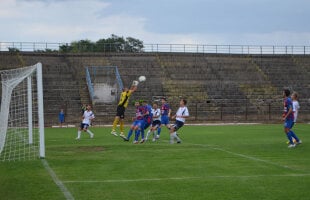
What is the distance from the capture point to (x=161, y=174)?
41.5 feet

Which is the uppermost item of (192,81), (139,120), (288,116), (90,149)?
(192,81)

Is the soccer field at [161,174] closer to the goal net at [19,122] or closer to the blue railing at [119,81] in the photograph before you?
the goal net at [19,122]

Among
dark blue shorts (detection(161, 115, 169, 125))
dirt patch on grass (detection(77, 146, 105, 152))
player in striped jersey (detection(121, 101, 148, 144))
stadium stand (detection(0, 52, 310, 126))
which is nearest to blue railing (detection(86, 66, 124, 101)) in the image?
stadium stand (detection(0, 52, 310, 126))

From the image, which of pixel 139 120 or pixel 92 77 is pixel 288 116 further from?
pixel 92 77

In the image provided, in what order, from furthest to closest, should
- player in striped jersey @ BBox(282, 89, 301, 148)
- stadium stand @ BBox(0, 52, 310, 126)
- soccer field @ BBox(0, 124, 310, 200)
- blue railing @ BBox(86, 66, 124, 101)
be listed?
blue railing @ BBox(86, 66, 124, 101) < stadium stand @ BBox(0, 52, 310, 126) < player in striped jersey @ BBox(282, 89, 301, 148) < soccer field @ BBox(0, 124, 310, 200)

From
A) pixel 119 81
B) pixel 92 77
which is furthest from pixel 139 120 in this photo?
pixel 92 77

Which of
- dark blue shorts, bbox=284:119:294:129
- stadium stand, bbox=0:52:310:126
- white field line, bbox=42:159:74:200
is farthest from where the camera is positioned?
stadium stand, bbox=0:52:310:126

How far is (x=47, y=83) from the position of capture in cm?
4934

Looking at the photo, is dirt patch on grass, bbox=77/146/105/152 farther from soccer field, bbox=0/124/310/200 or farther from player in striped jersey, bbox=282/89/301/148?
player in striped jersey, bbox=282/89/301/148

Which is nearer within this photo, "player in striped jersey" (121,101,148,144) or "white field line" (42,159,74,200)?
"white field line" (42,159,74,200)

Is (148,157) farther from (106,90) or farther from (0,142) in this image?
(106,90)

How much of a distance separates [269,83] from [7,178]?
4679 centimetres

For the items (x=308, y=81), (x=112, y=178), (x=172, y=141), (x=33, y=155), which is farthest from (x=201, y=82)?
(x=112, y=178)

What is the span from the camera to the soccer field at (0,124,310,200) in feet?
33.5
